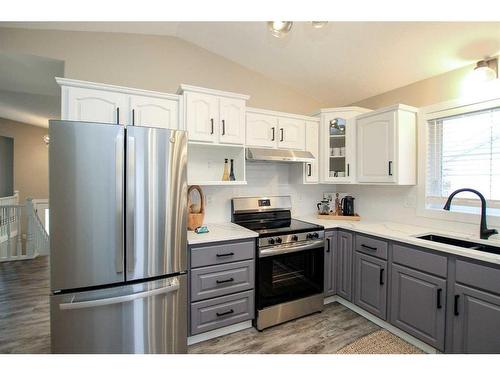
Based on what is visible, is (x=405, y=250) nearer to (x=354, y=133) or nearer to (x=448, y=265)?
(x=448, y=265)

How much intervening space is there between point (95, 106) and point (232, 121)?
118 centimetres

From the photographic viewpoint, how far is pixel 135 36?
8.13ft

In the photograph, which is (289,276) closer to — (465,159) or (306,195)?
(306,195)

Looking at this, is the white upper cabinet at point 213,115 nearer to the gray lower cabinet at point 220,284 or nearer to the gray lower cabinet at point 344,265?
the gray lower cabinet at point 220,284

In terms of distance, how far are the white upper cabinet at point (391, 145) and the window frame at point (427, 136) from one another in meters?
0.06

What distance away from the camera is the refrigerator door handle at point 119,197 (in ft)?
5.15

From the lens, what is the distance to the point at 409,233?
2.25 meters

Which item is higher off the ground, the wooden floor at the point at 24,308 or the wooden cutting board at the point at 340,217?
the wooden cutting board at the point at 340,217

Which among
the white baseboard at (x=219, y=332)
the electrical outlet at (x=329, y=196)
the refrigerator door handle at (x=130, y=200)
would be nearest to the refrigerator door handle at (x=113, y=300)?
the refrigerator door handle at (x=130, y=200)

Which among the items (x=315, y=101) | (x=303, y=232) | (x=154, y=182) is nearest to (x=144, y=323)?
(x=154, y=182)

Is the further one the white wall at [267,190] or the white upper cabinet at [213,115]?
the white wall at [267,190]

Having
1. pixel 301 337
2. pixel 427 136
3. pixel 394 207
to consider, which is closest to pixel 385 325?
pixel 301 337

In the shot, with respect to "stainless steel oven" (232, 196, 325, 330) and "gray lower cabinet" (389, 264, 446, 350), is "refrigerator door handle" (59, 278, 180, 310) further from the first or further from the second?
"gray lower cabinet" (389, 264, 446, 350)
